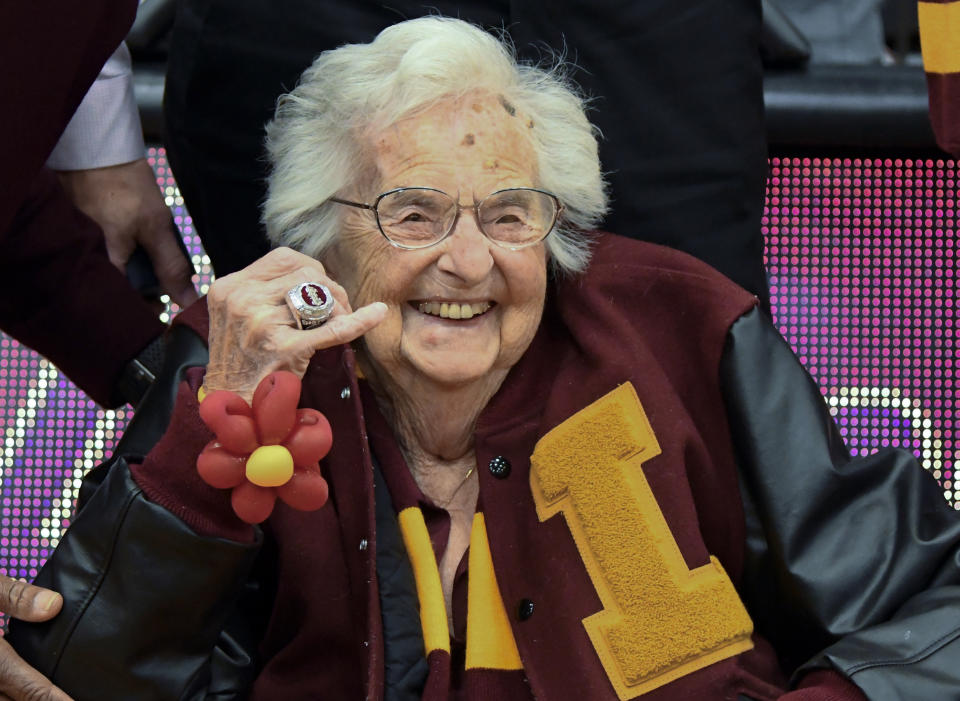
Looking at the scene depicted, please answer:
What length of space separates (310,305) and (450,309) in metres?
0.31

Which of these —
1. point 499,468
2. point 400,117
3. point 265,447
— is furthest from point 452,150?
point 265,447

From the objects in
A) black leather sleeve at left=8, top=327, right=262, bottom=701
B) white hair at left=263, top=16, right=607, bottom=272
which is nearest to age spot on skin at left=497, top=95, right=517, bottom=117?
white hair at left=263, top=16, right=607, bottom=272

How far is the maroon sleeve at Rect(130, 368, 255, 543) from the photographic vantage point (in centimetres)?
179

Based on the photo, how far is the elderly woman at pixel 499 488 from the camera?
1927 mm

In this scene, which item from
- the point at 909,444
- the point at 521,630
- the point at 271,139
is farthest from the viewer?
the point at 909,444

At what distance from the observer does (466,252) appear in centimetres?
198

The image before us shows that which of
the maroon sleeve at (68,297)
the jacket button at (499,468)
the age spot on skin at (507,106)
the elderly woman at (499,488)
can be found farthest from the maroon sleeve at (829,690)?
the maroon sleeve at (68,297)

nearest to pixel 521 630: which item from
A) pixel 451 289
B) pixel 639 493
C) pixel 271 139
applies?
pixel 639 493

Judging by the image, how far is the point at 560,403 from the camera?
6.92 ft

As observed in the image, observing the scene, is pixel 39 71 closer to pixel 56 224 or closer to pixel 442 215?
pixel 56 224

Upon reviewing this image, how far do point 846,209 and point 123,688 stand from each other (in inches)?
65.3

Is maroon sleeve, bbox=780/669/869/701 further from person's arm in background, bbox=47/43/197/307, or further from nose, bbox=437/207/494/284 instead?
person's arm in background, bbox=47/43/197/307

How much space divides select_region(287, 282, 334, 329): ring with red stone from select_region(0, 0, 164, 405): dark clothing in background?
1.94 ft

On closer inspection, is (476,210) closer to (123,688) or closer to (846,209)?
(123,688)
